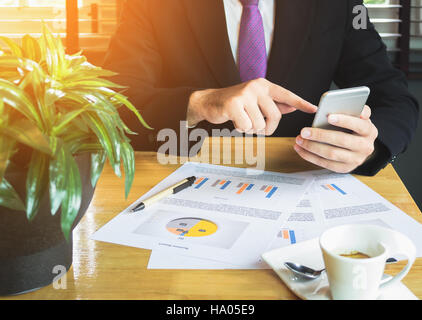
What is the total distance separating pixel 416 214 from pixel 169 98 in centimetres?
64

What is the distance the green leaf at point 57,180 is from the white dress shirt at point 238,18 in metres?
1.05

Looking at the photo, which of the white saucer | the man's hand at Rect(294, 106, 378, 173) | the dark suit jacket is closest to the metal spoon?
the white saucer

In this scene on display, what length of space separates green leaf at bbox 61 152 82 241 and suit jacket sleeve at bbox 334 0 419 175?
2.22 ft

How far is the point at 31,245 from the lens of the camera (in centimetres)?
53

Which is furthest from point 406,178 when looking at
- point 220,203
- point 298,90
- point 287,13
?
point 220,203

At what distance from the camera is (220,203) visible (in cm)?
82

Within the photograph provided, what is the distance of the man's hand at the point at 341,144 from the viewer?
2.95ft

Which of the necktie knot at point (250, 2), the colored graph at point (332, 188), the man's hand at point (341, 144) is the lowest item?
the colored graph at point (332, 188)

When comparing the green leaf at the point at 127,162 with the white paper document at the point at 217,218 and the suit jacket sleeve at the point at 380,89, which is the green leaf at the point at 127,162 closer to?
the white paper document at the point at 217,218

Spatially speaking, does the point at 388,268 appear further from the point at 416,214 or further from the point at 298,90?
the point at 298,90

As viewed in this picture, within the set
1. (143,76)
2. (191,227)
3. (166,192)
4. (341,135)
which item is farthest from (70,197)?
(143,76)

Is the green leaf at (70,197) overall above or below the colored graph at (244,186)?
above

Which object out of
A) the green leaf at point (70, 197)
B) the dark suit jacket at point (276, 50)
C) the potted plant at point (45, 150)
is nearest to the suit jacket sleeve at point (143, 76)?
the dark suit jacket at point (276, 50)

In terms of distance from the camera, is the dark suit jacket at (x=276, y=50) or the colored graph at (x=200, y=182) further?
the dark suit jacket at (x=276, y=50)
